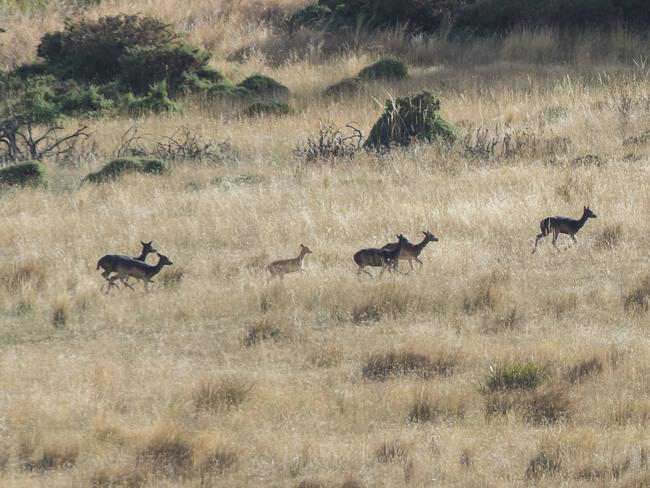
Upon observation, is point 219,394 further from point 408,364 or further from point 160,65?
point 160,65

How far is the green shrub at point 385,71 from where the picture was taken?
2625 centimetres

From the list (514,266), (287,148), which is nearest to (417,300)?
(514,266)

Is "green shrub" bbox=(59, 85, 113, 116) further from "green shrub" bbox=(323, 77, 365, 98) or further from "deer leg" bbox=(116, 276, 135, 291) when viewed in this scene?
"deer leg" bbox=(116, 276, 135, 291)

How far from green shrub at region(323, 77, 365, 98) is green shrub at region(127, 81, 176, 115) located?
311 centimetres

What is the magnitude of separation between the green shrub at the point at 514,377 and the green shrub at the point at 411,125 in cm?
1030

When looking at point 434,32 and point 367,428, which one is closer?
point 367,428

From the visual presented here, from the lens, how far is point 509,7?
30.8m

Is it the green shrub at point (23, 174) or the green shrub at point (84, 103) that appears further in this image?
the green shrub at point (84, 103)

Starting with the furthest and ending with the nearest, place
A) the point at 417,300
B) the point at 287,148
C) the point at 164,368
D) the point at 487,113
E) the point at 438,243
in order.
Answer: the point at 487,113, the point at 287,148, the point at 438,243, the point at 417,300, the point at 164,368

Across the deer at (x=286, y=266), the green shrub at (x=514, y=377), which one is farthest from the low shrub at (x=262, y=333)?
the green shrub at (x=514, y=377)

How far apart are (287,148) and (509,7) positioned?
40.1 feet

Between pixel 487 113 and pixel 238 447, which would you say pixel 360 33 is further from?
pixel 238 447

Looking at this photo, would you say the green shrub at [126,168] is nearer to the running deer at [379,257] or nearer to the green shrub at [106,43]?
the running deer at [379,257]

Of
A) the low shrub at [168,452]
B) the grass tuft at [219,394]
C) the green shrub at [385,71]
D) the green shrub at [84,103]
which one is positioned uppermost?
the low shrub at [168,452]
